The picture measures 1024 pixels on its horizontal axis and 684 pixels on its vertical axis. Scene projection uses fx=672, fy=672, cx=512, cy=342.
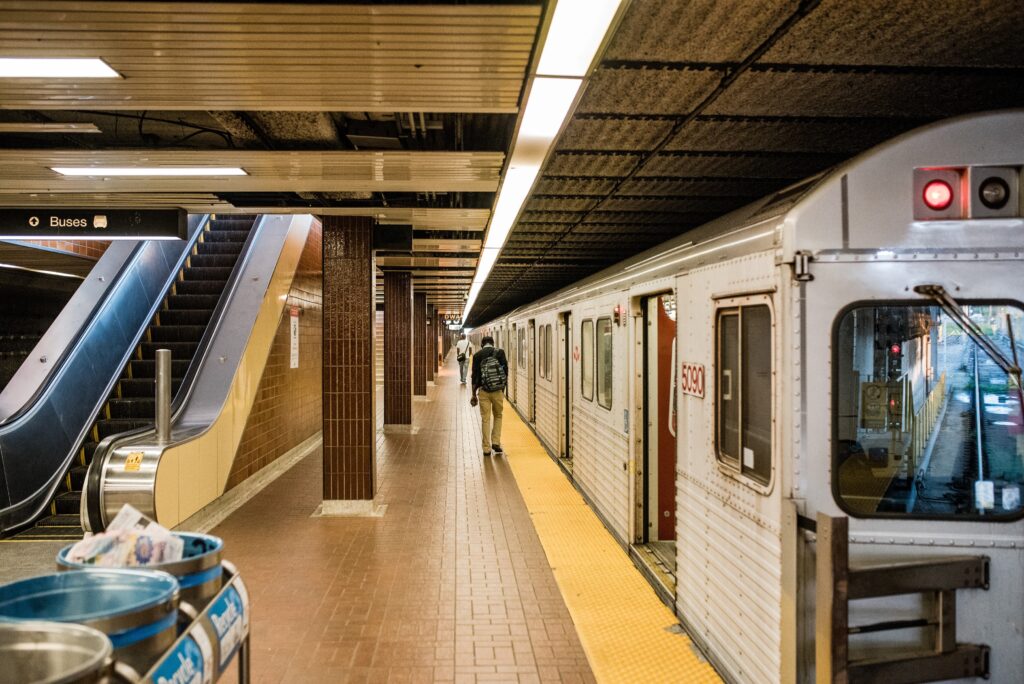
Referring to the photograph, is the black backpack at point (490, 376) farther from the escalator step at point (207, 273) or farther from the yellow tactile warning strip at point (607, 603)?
the escalator step at point (207, 273)

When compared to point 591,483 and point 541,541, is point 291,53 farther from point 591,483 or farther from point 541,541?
point 591,483

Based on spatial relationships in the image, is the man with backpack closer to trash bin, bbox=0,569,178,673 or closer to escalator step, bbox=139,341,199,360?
escalator step, bbox=139,341,199,360

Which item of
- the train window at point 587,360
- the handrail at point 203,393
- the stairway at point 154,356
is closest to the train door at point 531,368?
the train window at point 587,360

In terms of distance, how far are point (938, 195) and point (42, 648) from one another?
3260 millimetres

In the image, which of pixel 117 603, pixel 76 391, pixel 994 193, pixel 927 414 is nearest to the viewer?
pixel 117 603

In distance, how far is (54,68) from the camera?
324cm

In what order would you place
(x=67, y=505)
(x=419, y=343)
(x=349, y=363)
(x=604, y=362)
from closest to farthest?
(x=67, y=505), (x=604, y=362), (x=349, y=363), (x=419, y=343)

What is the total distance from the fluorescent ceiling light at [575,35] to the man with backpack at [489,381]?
7.75 m

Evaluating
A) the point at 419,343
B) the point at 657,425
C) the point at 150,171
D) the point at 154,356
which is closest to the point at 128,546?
the point at 150,171

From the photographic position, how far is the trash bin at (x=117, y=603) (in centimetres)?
178

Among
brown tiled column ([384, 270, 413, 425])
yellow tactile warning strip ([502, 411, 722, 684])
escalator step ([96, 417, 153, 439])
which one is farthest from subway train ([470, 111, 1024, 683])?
brown tiled column ([384, 270, 413, 425])

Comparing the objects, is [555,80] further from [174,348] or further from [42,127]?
[174,348]

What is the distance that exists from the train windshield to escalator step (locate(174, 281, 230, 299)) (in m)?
8.92

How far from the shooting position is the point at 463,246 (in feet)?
31.6
